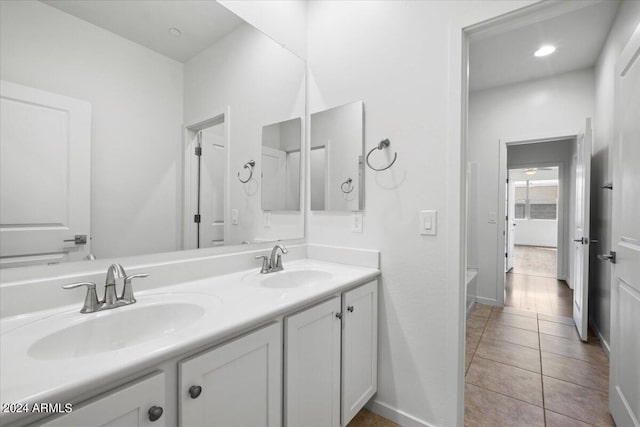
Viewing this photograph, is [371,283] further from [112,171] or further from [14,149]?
[14,149]

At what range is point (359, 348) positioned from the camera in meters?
1.46

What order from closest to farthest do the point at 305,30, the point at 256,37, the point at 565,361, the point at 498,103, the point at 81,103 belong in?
the point at 81,103 → the point at 256,37 → the point at 305,30 → the point at 565,361 → the point at 498,103

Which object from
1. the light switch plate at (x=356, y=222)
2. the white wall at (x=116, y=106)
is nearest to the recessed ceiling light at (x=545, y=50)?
the light switch plate at (x=356, y=222)

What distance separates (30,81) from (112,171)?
353 mm

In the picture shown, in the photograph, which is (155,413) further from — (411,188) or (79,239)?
(411,188)

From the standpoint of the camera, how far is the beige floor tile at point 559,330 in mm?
2691

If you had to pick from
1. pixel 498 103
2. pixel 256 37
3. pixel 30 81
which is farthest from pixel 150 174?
pixel 498 103

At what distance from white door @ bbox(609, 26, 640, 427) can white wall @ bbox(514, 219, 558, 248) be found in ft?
29.8

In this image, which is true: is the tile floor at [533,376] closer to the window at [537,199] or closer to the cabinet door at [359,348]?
the cabinet door at [359,348]

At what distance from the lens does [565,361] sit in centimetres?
223

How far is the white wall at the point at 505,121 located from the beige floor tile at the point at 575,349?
95cm

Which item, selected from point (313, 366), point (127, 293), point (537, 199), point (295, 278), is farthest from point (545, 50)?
point (537, 199)

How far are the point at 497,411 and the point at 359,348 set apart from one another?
975 millimetres

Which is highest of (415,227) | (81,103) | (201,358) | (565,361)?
(81,103)
